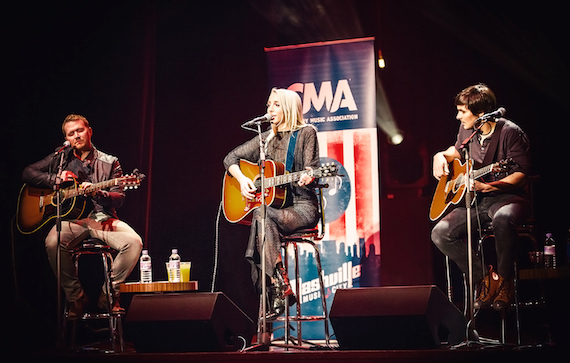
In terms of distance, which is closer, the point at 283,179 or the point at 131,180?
the point at 283,179

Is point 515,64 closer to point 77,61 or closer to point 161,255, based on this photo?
point 161,255

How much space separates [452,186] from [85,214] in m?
2.86

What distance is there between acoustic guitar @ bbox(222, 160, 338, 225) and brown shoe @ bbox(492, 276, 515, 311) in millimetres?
1301

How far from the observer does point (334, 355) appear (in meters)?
3.51

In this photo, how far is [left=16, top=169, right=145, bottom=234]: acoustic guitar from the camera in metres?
4.55

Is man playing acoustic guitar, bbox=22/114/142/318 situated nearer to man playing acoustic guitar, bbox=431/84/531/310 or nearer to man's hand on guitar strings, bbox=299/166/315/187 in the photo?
man's hand on guitar strings, bbox=299/166/315/187

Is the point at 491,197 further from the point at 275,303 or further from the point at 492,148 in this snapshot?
the point at 275,303

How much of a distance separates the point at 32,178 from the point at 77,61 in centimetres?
152

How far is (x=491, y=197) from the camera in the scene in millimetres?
4102

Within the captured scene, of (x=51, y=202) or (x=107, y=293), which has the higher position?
(x=51, y=202)

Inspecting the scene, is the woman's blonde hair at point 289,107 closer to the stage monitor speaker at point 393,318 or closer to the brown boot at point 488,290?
the stage monitor speaker at point 393,318

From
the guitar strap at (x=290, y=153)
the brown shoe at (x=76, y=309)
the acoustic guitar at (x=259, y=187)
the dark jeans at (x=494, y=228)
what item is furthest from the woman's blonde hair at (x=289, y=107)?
the brown shoe at (x=76, y=309)

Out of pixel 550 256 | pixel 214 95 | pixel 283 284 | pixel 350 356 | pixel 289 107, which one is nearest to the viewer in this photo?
pixel 350 356

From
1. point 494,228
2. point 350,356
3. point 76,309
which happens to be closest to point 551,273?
point 494,228
